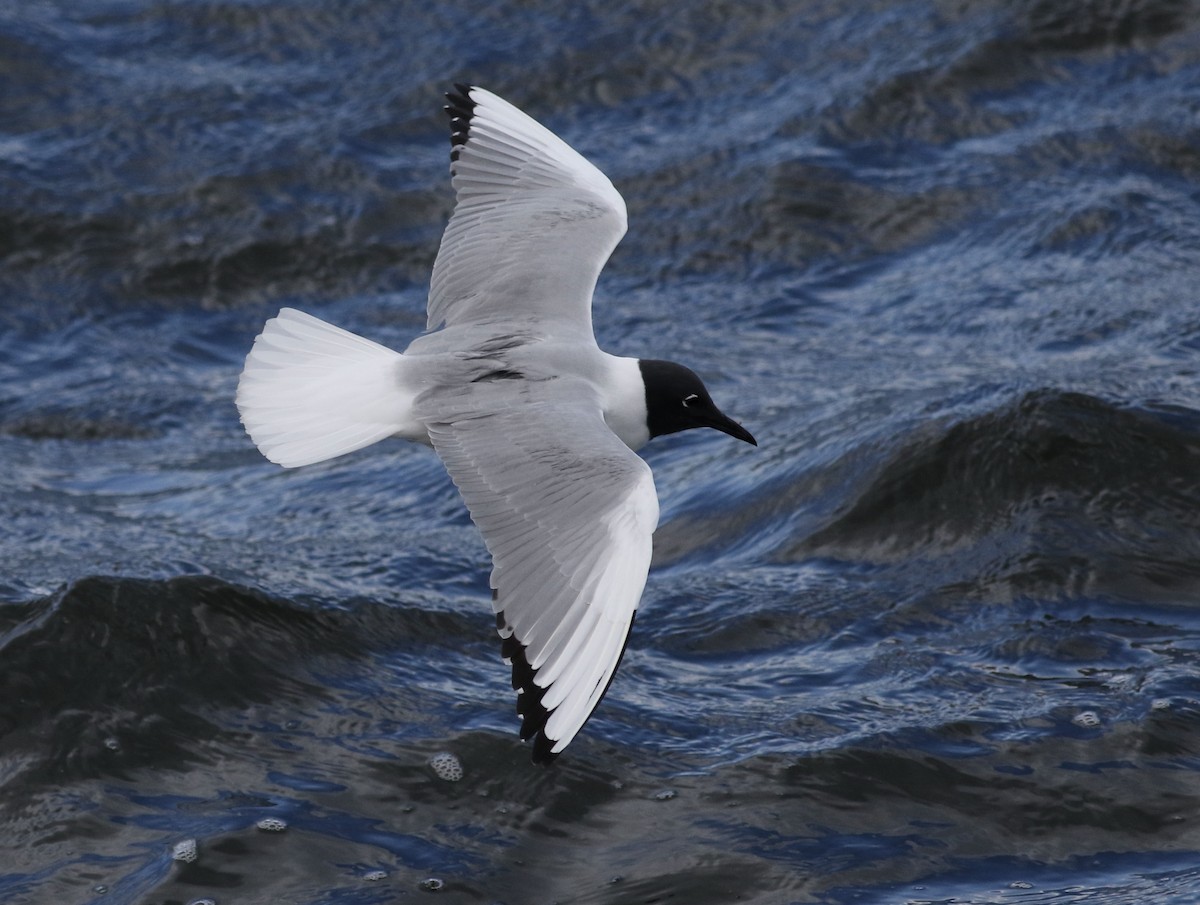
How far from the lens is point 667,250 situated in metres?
8.98

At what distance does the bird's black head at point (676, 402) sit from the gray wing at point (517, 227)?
274 millimetres

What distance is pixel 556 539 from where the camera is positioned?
445 cm

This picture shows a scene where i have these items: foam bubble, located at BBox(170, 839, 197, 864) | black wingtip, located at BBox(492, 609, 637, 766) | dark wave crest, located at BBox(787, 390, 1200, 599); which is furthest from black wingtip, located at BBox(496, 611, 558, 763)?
dark wave crest, located at BBox(787, 390, 1200, 599)

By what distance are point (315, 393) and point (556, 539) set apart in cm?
101

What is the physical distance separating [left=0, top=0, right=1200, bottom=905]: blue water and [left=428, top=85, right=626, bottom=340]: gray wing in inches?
42.8

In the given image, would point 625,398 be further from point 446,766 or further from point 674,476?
point 674,476

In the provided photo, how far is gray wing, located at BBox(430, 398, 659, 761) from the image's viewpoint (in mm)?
4113

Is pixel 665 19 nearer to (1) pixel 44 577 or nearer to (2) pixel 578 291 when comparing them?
(2) pixel 578 291

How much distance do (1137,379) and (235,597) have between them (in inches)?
139

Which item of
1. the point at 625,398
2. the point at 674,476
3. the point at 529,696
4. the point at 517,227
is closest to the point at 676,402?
the point at 625,398

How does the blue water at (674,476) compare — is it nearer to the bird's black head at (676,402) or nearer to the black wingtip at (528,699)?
the black wingtip at (528,699)

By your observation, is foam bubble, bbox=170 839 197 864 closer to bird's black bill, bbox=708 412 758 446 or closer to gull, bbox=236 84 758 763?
gull, bbox=236 84 758 763

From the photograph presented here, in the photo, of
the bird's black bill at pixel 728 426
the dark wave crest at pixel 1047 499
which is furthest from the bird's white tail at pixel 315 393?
the dark wave crest at pixel 1047 499

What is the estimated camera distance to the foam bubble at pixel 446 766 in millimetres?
4984
